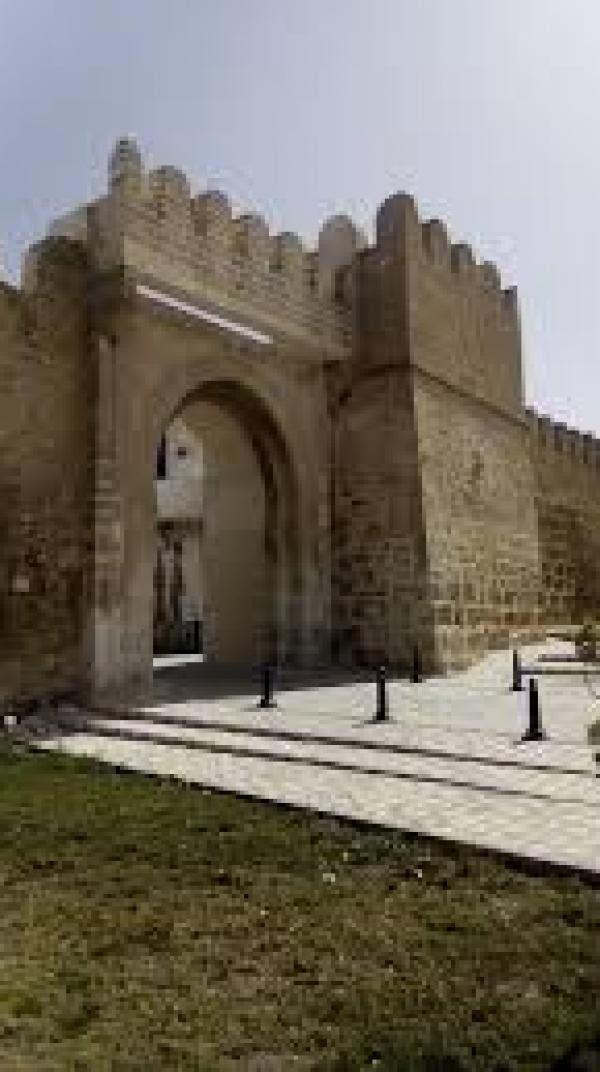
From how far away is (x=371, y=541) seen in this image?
13.6m

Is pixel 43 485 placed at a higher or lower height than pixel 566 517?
lower

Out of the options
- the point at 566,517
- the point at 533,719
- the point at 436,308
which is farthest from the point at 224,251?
the point at 566,517

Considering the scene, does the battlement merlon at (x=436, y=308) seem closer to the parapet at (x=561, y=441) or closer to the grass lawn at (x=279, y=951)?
the parapet at (x=561, y=441)

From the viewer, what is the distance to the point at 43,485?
10.1 metres

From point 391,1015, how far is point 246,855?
1.81 m

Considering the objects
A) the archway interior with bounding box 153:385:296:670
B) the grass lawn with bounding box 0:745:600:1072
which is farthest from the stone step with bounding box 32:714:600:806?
the archway interior with bounding box 153:385:296:670

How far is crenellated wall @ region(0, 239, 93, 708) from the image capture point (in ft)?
32.1

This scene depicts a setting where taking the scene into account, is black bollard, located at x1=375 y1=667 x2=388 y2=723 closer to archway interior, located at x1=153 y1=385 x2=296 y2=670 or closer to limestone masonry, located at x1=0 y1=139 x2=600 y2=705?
limestone masonry, located at x1=0 y1=139 x2=600 y2=705

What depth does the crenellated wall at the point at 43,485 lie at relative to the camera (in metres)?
9.80

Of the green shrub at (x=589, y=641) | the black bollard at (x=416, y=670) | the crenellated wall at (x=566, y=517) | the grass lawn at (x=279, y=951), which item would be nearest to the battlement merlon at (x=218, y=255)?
the black bollard at (x=416, y=670)

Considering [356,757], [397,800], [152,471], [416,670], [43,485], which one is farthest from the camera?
[416,670]

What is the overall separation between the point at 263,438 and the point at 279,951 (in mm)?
10204

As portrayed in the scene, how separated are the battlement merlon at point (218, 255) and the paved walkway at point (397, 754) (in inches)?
191

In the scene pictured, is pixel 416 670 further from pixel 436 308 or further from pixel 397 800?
pixel 397 800
